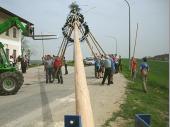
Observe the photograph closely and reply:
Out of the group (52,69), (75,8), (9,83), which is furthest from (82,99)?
(75,8)

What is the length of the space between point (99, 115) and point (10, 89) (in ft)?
26.9

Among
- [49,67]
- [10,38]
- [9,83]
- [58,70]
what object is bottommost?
[9,83]

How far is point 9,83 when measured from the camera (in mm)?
20297

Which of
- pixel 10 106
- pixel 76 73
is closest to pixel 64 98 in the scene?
pixel 10 106

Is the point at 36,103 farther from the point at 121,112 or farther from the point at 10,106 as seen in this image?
the point at 121,112

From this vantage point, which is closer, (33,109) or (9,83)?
(33,109)

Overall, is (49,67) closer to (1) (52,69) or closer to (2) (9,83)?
(1) (52,69)

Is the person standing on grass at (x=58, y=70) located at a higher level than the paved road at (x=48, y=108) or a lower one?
higher

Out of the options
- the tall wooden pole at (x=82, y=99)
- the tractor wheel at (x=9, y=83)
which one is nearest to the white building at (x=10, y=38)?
the tractor wheel at (x=9, y=83)

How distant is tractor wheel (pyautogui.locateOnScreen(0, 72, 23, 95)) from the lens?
20.0 m

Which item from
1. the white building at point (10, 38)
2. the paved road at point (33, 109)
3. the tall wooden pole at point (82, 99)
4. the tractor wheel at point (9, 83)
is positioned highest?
the white building at point (10, 38)

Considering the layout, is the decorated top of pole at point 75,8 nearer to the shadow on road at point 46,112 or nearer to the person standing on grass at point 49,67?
the person standing on grass at point 49,67

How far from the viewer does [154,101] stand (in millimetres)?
17812

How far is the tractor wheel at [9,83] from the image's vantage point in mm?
19969
